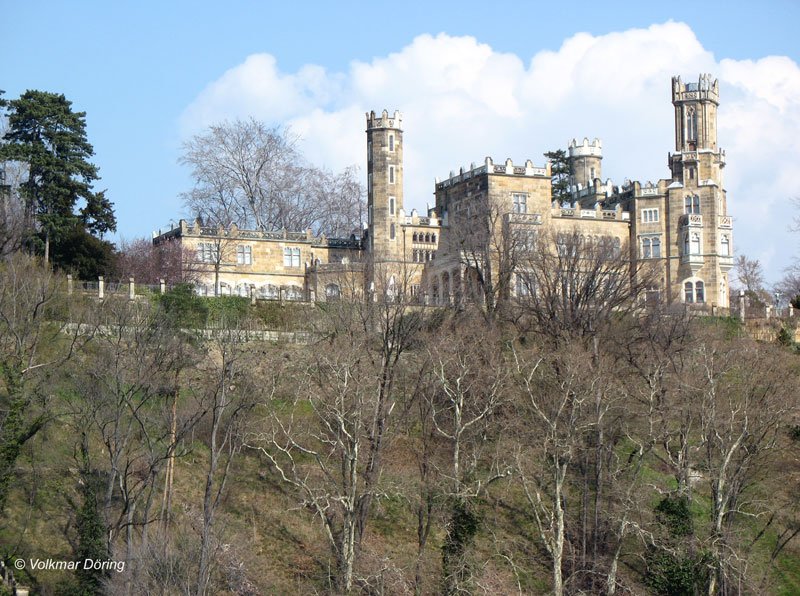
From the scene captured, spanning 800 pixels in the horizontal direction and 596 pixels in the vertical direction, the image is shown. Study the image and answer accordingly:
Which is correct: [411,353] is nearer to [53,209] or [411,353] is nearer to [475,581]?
[475,581]

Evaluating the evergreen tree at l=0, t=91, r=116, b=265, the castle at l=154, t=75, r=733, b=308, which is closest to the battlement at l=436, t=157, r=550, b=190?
the castle at l=154, t=75, r=733, b=308

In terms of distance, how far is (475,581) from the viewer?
4300 cm

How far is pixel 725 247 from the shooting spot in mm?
75375

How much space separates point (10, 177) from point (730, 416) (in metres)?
39.6

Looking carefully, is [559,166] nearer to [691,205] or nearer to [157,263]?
[691,205]

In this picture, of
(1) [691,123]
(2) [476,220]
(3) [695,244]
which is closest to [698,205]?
(3) [695,244]

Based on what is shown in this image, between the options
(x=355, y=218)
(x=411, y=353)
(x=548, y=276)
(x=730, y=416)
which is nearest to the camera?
(x=730, y=416)

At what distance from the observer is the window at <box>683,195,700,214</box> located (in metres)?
76.1

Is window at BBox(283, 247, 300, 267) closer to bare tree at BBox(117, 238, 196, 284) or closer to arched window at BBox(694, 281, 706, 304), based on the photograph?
bare tree at BBox(117, 238, 196, 284)

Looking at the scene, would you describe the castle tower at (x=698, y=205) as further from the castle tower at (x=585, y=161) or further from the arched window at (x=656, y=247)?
the castle tower at (x=585, y=161)

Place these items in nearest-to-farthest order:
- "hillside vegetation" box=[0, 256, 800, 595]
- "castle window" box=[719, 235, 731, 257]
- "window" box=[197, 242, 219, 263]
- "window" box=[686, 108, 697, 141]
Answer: "hillside vegetation" box=[0, 256, 800, 595] → "window" box=[197, 242, 219, 263] → "castle window" box=[719, 235, 731, 257] → "window" box=[686, 108, 697, 141]

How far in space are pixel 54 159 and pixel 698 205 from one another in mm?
32470

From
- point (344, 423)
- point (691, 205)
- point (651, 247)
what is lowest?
point (344, 423)

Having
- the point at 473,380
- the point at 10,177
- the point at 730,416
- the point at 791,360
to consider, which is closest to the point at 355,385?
the point at 473,380
